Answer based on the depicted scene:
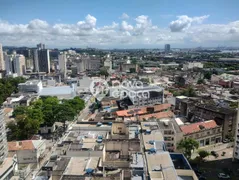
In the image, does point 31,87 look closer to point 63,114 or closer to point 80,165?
point 63,114

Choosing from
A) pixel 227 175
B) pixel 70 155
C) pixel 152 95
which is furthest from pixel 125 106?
pixel 70 155

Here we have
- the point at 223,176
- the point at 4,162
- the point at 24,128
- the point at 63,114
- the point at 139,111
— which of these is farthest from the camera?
the point at 139,111

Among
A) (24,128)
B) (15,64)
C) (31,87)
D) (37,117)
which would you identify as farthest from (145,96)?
(15,64)

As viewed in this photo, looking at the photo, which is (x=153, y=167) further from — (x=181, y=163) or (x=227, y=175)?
(x=227, y=175)

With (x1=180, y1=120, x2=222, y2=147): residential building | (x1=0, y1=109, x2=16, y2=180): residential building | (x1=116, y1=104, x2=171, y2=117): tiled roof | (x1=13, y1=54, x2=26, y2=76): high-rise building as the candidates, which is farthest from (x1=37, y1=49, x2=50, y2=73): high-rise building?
(x1=180, y1=120, x2=222, y2=147): residential building

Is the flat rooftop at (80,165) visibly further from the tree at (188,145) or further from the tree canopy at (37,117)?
the tree canopy at (37,117)

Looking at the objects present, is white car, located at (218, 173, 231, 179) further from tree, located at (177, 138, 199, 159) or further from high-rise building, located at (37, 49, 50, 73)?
high-rise building, located at (37, 49, 50, 73)

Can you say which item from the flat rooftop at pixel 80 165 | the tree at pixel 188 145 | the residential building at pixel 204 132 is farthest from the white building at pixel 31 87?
the flat rooftop at pixel 80 165

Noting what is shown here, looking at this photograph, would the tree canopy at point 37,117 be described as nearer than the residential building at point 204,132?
No
